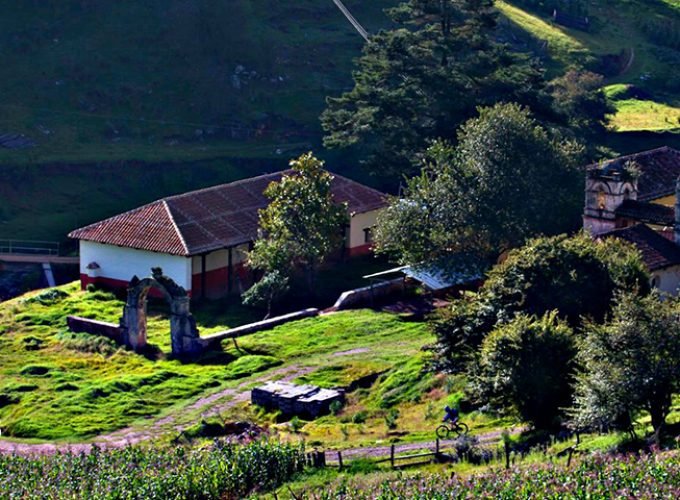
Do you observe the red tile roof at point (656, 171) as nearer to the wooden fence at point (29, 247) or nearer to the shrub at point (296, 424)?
the shrub at point (296, 424)

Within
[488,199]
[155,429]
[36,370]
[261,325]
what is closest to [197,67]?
[488,199]

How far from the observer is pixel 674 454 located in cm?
3969

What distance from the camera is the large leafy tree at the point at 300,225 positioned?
6819 cm

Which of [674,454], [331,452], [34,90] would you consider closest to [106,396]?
[331,452]

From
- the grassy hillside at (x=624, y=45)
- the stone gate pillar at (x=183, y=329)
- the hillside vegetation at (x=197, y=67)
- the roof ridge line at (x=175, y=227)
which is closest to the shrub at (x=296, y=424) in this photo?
the stone gate pillar at (x=183, y=329)

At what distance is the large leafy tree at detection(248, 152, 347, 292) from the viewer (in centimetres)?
6819

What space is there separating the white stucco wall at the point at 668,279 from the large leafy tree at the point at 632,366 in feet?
56.0

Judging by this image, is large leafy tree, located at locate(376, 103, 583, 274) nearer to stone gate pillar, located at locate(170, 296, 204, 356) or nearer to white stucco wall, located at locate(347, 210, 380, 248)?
white stucco wall, located at locate(347, 210, 380, 248)

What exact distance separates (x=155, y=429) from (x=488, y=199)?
20121 mm

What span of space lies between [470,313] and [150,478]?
12.8 meters

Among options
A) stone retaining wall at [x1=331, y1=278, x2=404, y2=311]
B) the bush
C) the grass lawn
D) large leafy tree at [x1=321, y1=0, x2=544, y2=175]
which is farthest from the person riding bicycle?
large leafy tree at [x1=321, y1=0, x2=544, y2=175]

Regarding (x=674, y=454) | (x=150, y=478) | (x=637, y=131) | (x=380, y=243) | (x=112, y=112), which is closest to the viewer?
(x=674, y=454)

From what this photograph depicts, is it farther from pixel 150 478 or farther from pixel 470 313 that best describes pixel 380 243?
pixel 150 478

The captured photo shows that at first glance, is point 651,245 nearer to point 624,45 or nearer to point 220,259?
point 220,259
